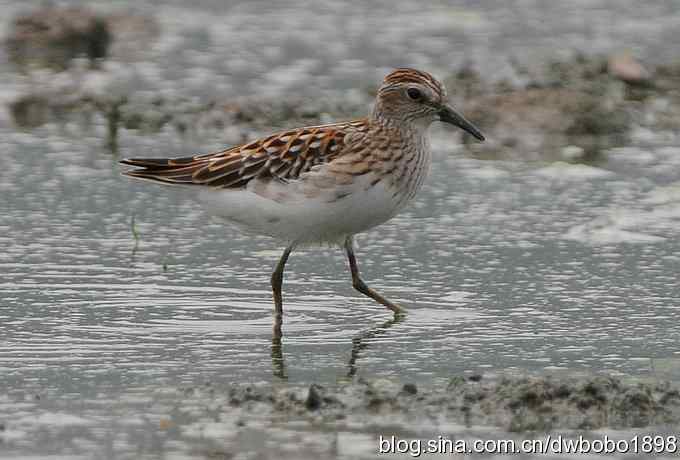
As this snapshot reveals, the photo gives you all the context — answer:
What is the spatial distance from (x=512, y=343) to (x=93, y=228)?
12.2 feet

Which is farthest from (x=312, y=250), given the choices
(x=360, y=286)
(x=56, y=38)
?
(x=56, y=38)

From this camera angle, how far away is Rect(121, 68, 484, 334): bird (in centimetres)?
892

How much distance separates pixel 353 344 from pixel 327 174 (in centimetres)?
105

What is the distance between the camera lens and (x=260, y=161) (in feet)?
30.2

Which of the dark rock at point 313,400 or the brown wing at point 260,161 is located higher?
the brown wing at point 260,161

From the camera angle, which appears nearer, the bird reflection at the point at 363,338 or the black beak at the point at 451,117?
the bird reflection at the point at 363,338

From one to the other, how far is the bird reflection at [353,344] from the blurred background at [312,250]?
24 millimetres

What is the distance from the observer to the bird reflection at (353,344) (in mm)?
7883

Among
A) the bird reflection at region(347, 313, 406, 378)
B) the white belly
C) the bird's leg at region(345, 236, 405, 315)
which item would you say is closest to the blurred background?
the bird reflection at region(347, 313, 406, 378)

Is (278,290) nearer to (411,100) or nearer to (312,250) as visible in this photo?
(411,100)

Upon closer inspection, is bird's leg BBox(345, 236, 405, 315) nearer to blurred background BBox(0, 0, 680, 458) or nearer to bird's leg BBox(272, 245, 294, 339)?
blurred background BBox(0, 0, 680, 458)

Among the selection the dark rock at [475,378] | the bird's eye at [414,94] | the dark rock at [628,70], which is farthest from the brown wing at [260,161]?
the dark rock at [628,70]

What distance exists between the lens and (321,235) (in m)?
9.13

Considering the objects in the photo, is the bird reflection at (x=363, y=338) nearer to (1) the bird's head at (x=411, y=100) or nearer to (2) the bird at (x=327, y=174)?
(2) the bird at (x=327, y=174)
